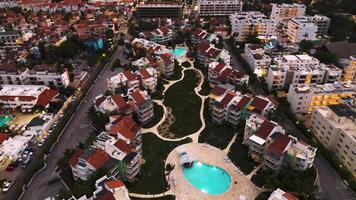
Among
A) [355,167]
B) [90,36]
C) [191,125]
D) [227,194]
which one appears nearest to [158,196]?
[227,194]

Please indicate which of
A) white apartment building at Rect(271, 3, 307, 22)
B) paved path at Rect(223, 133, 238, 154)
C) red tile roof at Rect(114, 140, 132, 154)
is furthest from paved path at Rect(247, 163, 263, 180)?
white apartment building at Rect(271, 3, 307, 22)

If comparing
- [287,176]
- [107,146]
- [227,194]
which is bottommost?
[227,194]

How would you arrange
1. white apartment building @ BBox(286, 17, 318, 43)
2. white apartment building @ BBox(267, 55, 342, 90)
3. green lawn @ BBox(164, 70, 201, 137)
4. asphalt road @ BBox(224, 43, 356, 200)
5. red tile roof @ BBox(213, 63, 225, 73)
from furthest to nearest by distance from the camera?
white apartment building @ BBox(286, 17, 318, 43), red tile roof @ BBox(213, 63, 225, 73), white apartment building @ BBox(267, 55, 342, 90), green lawn @ BBox(164, 70, 201, 137), asphalt road @ BBox(224, 43, 356, 200)

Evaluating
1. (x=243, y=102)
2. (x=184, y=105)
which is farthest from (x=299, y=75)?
(x=184, y=105)

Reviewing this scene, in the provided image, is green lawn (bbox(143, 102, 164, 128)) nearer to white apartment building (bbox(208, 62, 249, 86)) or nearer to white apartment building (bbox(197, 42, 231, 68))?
white apartment building (bbox(208, 62, 249, 86))

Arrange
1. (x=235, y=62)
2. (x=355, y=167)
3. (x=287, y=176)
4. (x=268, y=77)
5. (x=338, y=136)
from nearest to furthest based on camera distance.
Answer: (x=287, y=176)
(x=355, y=167)
(x=338, y=136)
(x=268, y=77)
(x=235, y=62)

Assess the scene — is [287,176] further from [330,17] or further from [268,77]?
[330,17]

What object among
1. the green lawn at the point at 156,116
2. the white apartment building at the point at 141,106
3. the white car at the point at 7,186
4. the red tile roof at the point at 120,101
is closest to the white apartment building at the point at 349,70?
the green lawn at the point at 156,116
